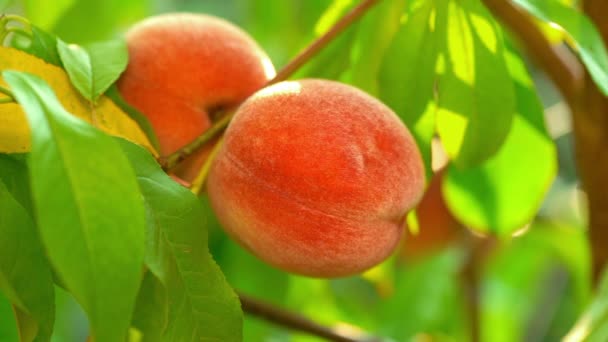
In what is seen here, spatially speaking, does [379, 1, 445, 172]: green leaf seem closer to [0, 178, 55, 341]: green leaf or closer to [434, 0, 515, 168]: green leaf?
[434, 0, 515, 168]: green leaf

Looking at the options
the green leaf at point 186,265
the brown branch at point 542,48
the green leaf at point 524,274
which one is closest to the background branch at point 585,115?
the brown branch at point 542,48

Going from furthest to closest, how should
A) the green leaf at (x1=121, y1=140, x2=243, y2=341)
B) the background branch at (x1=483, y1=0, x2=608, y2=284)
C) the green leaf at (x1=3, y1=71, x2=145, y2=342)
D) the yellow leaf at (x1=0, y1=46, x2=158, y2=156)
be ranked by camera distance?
the background branch at (x1=483, y1=0, x2=608, y2=284) < the yellow leaf at (x1=0, y1=46, x2=158, y2=156) < the green leaf at (x1=121, y1=140, x2=243, y2=341) < the green leaf at (x1=3, y1=71, x2=145, y2=342)

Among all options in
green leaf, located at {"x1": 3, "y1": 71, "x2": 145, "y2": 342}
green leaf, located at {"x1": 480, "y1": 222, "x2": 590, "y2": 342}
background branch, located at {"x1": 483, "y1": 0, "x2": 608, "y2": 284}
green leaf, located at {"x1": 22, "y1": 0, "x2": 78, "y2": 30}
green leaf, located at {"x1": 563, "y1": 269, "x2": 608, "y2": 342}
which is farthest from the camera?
green leaf, located at {"x1": 480, "y1": 222, "x2": 590, "y2": 342}

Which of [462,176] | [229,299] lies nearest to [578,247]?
[462,176]

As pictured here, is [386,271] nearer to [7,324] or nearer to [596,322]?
[596,322]

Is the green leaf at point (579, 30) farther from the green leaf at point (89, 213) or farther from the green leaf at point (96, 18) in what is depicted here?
the green leaf at point (96, 18)

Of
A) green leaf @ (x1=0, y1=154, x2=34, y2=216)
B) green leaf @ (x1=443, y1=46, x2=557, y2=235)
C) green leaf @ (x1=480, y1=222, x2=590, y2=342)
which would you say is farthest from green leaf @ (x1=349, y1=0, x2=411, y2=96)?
green leaf @ (x1=480, y1=222, x2=590, y2=342)
